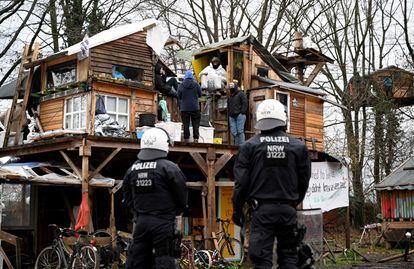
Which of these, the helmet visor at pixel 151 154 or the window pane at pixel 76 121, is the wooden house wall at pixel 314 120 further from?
the helmet visor at pixel 151 154

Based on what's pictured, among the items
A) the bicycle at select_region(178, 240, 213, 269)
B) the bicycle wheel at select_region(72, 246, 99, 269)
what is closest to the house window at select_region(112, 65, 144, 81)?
the bicycle at select_region(178, 240, 213, 269)

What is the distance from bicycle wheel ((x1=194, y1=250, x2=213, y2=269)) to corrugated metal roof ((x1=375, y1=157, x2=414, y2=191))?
9.16m

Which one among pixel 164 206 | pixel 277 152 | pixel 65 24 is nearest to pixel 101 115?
pixel 164 206

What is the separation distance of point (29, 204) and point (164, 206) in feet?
37.4

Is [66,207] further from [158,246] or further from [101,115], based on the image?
[158,246]

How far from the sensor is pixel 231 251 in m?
17.8

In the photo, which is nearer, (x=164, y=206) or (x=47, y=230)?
(x=164, y=206)

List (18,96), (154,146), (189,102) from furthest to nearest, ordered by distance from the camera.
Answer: (18,96) < (189,102) < (154,146)

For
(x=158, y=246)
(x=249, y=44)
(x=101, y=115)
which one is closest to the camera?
(x=158, y=246)

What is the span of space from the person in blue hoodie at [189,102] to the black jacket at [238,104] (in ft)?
5.21

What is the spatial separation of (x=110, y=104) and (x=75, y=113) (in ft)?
3.24

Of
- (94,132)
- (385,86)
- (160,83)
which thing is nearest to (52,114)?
(94,132)

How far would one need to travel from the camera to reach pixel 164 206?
7.61 metres

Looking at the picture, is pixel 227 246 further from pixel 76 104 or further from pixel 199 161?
pixel 76 104
